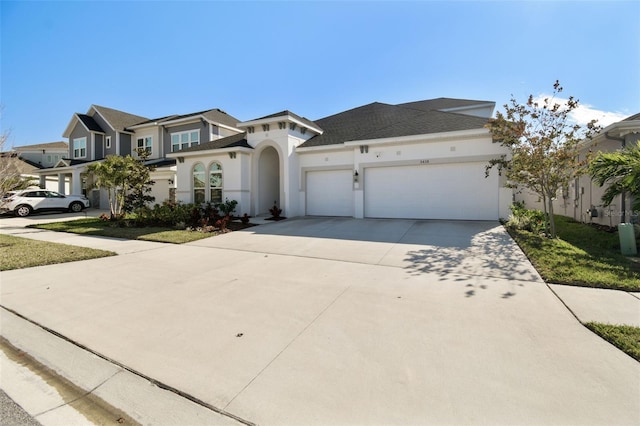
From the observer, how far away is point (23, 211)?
62.0 ft

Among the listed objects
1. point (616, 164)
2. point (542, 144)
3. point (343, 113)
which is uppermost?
point (343, 113)

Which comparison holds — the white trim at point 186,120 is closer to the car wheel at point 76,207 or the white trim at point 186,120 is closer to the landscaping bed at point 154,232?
the car wheel at point 76,207

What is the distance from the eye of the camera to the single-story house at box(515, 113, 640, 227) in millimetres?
9278

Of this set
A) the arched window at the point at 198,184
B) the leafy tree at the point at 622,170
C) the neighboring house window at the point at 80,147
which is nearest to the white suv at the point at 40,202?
the neighboring house window at the point at 80,147

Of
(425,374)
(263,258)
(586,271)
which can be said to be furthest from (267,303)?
(586,271)

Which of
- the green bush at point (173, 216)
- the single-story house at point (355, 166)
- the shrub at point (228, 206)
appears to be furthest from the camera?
the shrub at point (228, 206)

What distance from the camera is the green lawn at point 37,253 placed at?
6.93m

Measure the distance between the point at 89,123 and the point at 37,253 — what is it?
22783mm

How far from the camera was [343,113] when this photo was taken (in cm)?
1980

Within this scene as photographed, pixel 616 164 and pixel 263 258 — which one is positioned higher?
pixel 616 164

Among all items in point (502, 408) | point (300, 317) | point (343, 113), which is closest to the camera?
point (502, 408)

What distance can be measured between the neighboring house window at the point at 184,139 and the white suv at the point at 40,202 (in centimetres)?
767

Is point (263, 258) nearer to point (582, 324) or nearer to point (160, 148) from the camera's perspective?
point (582, 324)

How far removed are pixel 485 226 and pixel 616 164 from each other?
155 inches
